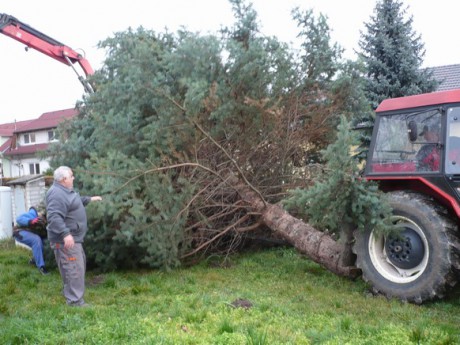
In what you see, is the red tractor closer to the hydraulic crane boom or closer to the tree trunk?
the tree trunk

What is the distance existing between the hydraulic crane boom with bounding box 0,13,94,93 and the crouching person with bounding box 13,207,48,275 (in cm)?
512

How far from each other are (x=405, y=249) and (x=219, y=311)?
226cm

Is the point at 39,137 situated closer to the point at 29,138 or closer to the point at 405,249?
the point at 29,138

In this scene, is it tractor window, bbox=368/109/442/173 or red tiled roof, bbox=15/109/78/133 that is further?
red tiled roof, bbox=15/109/78/133

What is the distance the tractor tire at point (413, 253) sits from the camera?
17.4ft

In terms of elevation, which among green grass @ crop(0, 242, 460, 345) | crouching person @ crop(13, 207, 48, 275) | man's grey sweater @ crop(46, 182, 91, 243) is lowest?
green grass @ crop(0, 242, 460, 345)

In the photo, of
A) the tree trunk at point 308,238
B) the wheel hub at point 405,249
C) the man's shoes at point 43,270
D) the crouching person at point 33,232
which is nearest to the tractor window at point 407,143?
the wheel hub at point 405,249

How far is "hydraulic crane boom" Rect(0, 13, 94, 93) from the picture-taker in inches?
485

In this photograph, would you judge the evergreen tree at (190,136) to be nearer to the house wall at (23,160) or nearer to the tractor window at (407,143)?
the tractor window at (407,143)

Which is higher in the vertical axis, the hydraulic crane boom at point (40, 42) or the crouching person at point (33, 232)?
the hydraulic crane boom at point (40, 42)

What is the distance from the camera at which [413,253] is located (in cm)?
564

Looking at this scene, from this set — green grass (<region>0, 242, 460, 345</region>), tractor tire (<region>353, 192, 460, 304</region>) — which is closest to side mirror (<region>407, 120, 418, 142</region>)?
tractor tire (<region>353, 192, 460, 304</region>)

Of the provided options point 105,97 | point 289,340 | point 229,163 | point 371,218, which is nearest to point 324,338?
point 289,340

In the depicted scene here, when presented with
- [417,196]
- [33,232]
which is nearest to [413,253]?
[417,196]
